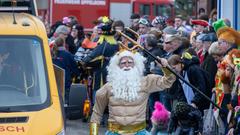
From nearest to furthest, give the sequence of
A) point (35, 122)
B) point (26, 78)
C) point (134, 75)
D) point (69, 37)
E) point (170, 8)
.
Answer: point (35, 122), point (26, 78), point (134, 75), point (69, 37), point (170, 8)

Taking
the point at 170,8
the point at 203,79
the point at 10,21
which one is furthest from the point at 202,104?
the point at 170,8

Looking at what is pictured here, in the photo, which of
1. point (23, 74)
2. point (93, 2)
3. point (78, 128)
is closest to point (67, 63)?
point (78, 128)

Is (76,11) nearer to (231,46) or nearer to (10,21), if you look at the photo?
(231,46)

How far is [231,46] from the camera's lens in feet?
36.6

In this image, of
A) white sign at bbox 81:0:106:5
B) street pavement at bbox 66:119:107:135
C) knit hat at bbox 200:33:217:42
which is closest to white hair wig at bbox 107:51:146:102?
knit hat at bbox 200:33:217:42

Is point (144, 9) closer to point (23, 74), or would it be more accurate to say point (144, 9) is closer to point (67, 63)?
point (67, 63)

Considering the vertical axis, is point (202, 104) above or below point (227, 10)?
below

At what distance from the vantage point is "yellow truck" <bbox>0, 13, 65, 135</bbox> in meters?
7.84

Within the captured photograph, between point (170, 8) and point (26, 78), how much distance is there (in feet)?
81.5

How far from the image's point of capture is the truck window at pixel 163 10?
106 feet

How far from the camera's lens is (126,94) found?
9.31 meters

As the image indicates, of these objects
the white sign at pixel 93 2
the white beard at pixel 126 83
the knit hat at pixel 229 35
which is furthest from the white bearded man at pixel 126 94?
the white sign at pixel 93 2

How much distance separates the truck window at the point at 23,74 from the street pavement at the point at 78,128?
579cm

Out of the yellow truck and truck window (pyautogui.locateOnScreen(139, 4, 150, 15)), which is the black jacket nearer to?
the yellow truck
